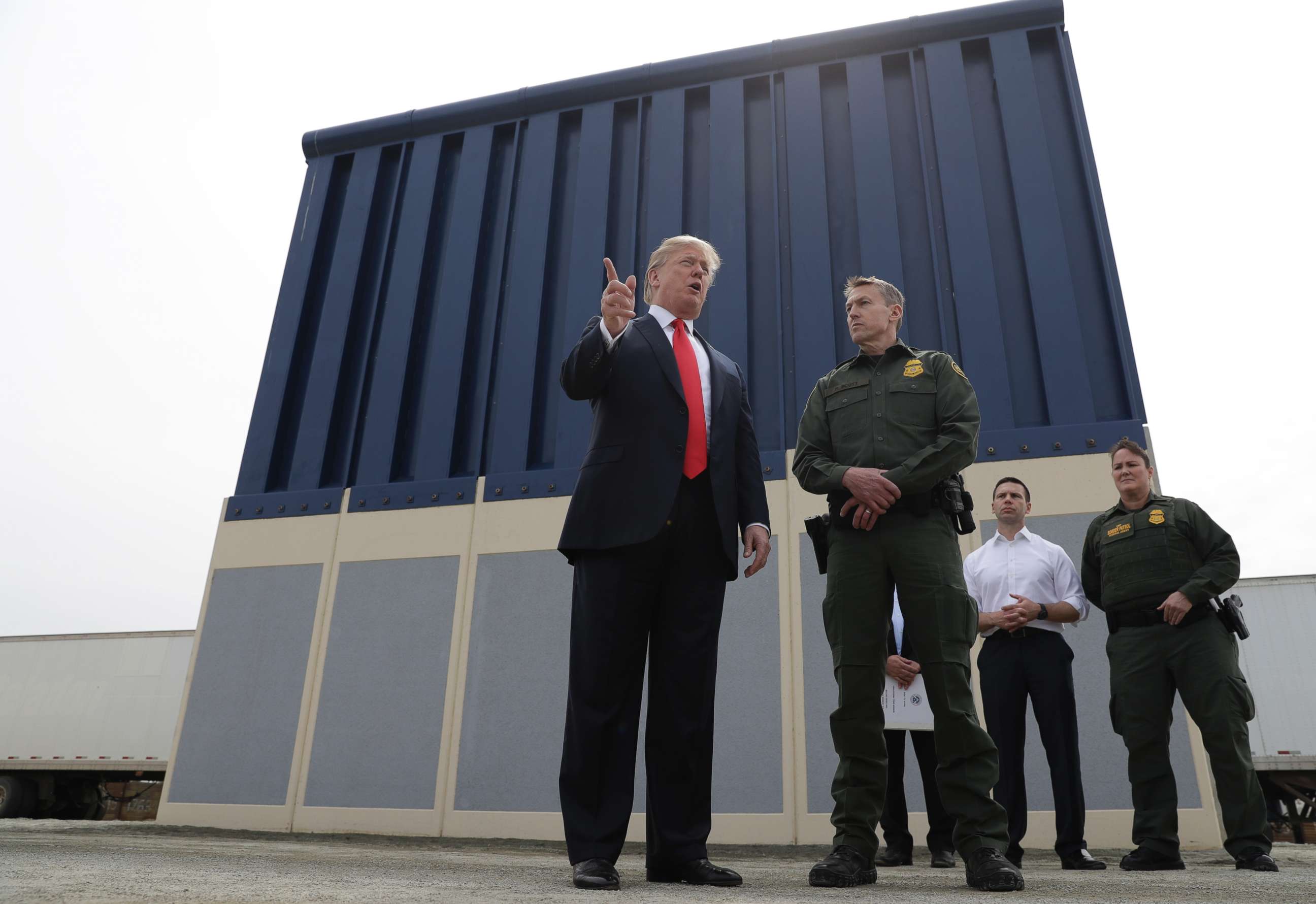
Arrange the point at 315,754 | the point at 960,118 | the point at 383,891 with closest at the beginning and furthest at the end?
the point at 383,891 < the point at 315,754 < the point at 960,118

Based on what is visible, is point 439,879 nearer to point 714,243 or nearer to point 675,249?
point 675,249

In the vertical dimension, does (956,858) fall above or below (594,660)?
below

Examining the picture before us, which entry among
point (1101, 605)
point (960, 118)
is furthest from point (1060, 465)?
point (960, 118)

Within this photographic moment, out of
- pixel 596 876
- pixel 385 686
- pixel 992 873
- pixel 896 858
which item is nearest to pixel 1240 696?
pixel 896 858

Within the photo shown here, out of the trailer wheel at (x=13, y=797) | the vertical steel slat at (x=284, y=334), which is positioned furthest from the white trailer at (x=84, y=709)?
the vertical steel slat at (x=284, y=334)

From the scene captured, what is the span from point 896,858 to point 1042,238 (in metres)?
4.19

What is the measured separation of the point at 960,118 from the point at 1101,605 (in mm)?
4141

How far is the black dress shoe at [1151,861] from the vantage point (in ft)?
9.80

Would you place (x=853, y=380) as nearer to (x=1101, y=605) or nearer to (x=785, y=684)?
(x=1101, y=605)

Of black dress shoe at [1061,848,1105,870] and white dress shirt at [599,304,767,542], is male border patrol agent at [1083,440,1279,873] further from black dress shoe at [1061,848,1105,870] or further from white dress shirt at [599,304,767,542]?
white dress shirt at [599,304,767,542]

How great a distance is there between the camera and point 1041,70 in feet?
20.7

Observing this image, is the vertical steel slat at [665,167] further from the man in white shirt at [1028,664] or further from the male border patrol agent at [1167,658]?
the male border patrol agent at [1167,658]

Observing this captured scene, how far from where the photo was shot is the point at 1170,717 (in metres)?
3.27

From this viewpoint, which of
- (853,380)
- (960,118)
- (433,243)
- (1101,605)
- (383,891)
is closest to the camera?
(383,891)
